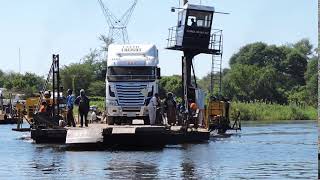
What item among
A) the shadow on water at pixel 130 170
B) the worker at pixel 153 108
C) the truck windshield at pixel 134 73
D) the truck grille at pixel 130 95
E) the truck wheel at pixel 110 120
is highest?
the truck windshield at pixel 134 73

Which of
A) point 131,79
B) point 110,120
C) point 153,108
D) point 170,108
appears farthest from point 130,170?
point 170,108

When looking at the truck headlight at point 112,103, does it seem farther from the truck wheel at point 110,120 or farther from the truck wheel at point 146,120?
the truck wheel at point 146,120

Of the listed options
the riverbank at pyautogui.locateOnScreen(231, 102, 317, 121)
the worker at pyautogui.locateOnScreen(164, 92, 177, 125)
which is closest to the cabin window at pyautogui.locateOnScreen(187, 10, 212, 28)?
the worker at pyautogui.locateOnScreen(164, 92, 177, 125)

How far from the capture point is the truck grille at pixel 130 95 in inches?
1446

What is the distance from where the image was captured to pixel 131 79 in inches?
1442

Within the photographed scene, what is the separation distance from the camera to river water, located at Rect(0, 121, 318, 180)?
76.3 feet

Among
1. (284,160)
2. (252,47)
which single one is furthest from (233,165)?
(252,47)

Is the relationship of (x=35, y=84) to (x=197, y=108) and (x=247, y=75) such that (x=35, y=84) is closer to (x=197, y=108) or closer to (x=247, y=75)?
(x=247, y=75)

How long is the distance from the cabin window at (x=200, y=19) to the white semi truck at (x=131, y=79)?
10276 mm

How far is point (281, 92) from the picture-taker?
113812 millimetres

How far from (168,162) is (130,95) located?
33.3ft

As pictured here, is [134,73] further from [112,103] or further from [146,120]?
[146,120]

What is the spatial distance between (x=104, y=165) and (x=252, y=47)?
115 m

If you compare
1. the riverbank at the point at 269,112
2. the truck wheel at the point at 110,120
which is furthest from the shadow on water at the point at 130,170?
the riverbank at the point at 269,112
